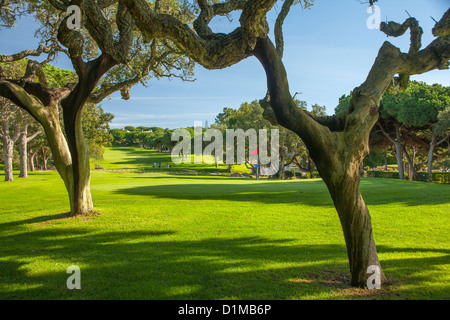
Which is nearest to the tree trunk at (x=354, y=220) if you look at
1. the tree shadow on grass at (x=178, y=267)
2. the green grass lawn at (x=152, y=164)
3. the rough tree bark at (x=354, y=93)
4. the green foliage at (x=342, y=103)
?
the rough tree bark at (x=354, y=93)

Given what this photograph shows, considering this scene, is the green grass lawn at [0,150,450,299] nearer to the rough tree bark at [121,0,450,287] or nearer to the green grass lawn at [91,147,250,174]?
the rough tree bark at [121,0,450,287]

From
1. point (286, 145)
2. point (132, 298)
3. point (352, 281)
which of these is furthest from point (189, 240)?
point (286, 145)

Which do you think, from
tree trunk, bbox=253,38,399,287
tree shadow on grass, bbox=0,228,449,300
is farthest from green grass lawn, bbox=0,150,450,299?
tree trunk, bbox=253,38,399,287

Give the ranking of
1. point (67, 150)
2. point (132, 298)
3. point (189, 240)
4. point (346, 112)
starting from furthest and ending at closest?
point (67, 150) < point (189, 240) < point (346, 112) < point (132, 298)

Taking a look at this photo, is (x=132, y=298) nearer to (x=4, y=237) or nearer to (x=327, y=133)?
(x=327, y=133)

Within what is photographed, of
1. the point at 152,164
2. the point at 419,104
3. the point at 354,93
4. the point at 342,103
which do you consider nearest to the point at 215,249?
the point at 354,93

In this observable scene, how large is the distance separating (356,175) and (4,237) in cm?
926

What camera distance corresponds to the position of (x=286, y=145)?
47188mm

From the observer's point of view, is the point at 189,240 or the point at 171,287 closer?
the point at 171,287

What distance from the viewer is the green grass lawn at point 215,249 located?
5.01m

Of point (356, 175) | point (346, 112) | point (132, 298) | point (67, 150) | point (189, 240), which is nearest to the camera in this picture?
point (132, 298)

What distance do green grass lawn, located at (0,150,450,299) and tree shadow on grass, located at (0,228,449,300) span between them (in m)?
0.02

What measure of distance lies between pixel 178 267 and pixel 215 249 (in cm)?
166

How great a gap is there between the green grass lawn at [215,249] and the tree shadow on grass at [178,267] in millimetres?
19
